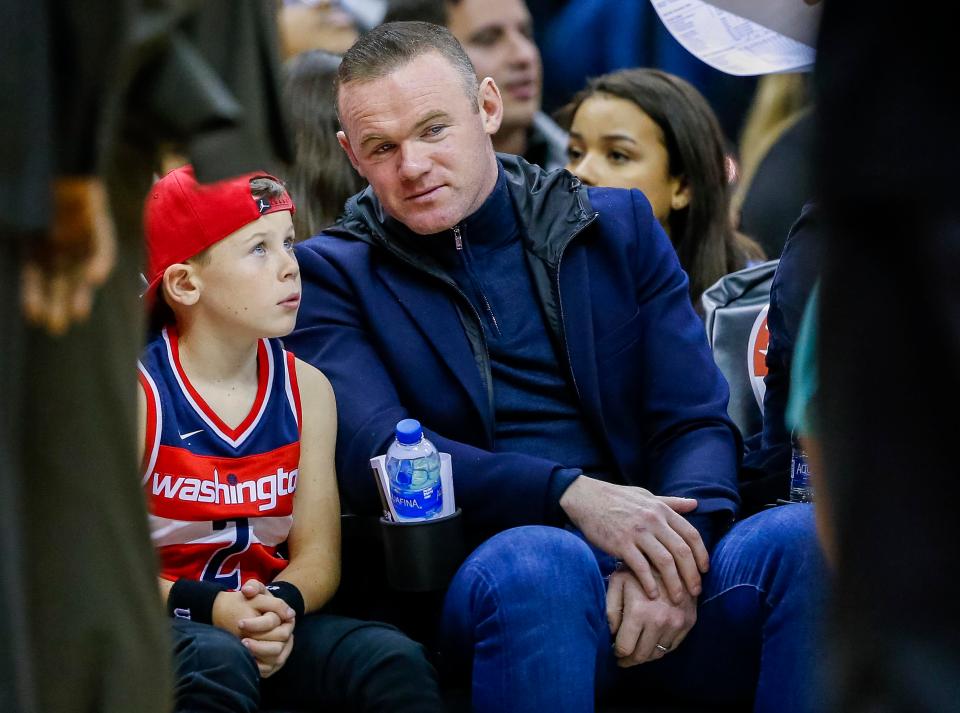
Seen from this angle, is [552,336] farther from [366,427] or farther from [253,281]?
[253,281]

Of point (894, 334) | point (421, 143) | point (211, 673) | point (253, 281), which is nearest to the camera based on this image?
point (894, 334)

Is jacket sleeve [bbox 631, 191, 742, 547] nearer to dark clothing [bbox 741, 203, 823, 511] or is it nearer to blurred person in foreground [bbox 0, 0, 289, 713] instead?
dark clothing [bbox 741, 203, 823, 511]

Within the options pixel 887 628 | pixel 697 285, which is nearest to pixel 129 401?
pixel 887 628

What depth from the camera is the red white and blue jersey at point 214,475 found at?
9.09 feet

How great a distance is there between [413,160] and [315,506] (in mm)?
735

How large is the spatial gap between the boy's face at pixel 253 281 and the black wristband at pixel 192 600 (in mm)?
508

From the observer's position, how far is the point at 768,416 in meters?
3.13

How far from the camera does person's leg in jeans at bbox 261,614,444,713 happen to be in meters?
2.69

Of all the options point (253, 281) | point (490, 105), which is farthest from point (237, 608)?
point (490, 105)

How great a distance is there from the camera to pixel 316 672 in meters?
2.77

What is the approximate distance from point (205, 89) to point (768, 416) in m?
1.80

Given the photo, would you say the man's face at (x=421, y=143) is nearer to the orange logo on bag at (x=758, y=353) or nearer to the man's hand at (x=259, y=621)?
the orange logo on bag at (x=758, y=353)

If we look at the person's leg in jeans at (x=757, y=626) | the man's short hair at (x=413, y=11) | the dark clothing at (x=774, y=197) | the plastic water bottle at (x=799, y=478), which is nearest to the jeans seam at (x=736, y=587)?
the person's leg in jeans at (x=757, y=626)

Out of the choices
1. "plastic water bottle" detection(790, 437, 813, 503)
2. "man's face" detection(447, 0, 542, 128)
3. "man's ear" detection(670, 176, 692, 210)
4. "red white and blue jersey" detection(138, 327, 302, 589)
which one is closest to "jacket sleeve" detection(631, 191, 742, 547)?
"plastic water bottle" detection(790, 437, 813, 503)
